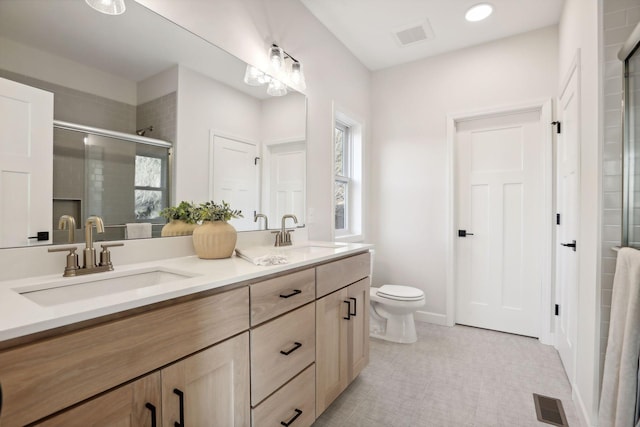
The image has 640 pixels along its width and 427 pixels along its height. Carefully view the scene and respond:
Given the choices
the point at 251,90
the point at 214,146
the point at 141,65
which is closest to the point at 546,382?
the point at 214,146

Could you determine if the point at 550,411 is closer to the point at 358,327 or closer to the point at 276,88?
the point at 358,327

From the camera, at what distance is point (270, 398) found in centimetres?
124

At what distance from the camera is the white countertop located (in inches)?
25.7

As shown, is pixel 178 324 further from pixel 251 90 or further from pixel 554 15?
pixel 554 15

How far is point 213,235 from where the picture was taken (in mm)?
1474

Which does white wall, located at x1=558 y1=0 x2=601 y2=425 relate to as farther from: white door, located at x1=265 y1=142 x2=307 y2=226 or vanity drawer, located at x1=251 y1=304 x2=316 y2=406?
white door, located at x1=265 y1=142 x2=307 y2=226

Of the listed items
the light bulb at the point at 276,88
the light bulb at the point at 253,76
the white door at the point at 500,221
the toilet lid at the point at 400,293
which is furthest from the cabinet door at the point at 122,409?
the white door at the point at 500,221

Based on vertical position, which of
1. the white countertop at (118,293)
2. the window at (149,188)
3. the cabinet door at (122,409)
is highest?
the window at (149,188)

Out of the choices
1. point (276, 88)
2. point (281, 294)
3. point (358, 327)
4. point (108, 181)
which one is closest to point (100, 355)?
point (281, 294)

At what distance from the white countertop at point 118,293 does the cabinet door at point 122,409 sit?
0.20m

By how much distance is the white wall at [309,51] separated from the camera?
1.67m

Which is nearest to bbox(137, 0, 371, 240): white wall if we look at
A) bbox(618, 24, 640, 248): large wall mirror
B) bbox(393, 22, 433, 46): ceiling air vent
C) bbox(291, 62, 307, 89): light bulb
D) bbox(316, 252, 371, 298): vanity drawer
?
bbox(291, 62, 307, 89): light bulb

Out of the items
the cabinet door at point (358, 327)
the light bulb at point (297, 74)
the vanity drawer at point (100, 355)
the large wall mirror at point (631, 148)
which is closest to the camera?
the vanity drawer at point (100, 355)

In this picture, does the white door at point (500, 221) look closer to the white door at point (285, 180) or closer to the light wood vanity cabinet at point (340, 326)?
the light wood vanity cabinet at point (340, 326)
